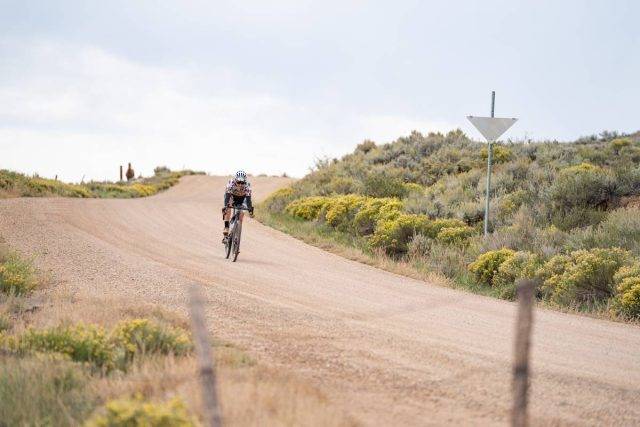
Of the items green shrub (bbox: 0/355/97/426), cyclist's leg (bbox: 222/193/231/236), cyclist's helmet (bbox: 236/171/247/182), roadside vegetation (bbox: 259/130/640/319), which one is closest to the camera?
green shrub (bbox: 0/355/97/426)

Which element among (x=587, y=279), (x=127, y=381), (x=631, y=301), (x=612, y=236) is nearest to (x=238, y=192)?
(x=587, y=279)

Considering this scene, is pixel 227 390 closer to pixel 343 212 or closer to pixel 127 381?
pixel 127 381

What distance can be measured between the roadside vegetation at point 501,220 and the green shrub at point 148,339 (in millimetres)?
7774

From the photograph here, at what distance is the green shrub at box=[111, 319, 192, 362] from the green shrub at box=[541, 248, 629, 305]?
8.12 metres

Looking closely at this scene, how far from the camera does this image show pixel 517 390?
2.86 metres

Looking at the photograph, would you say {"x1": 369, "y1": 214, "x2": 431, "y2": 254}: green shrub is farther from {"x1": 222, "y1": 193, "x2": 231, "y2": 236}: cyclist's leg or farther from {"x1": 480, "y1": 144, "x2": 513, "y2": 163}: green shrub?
{"x1": 480, "y1": 144, "x2": 513, "y2": 163}: green shrub

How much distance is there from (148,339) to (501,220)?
46.3 feet

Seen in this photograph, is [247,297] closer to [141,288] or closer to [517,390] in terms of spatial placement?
[141,288]

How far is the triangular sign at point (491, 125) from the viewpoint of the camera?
17031 mm

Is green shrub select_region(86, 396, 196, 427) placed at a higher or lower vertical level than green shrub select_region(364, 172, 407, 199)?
lower

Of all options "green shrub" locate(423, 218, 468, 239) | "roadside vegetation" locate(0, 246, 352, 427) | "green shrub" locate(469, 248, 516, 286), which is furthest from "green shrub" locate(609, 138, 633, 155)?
"roadside vegetation" locate(0, 246, 352, 427)

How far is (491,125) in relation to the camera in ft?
56.2

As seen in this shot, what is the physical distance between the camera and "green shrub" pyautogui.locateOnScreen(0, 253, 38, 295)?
978cm

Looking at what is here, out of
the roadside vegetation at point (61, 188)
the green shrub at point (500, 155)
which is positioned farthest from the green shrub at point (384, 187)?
the roadside vegetation at point (61, 188)
